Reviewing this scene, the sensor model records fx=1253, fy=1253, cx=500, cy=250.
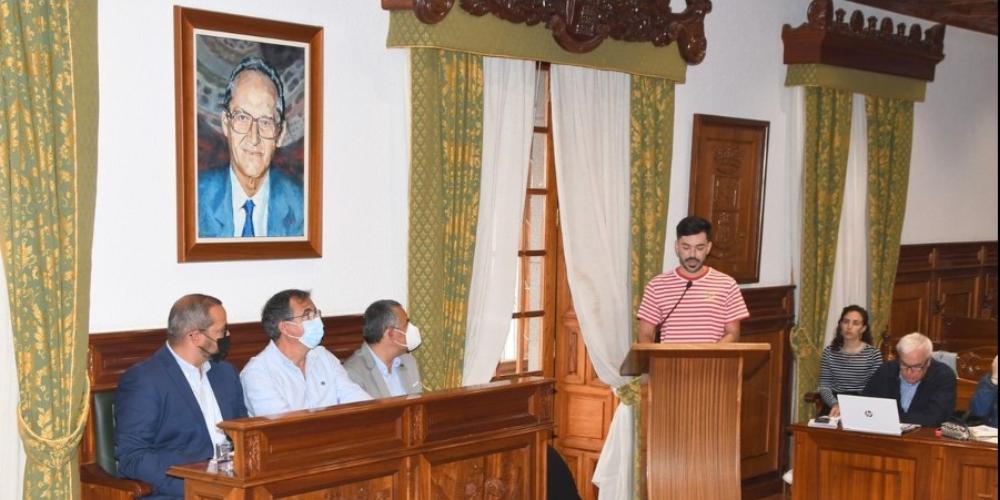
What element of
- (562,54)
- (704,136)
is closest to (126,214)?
(562,54)

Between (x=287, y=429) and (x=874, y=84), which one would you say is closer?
(x=287, y=429)

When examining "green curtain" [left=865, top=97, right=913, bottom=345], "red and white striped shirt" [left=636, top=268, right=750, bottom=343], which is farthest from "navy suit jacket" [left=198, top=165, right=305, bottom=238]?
"green curtain" [left=865, top=97, right=913, bottom=345]

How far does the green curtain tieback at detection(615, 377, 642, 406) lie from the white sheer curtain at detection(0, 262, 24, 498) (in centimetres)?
360

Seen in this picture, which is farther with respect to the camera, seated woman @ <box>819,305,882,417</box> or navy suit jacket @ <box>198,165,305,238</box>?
seated woman @ <box>819,305,882,417</box>

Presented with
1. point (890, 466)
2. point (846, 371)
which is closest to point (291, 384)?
point (890, 466)

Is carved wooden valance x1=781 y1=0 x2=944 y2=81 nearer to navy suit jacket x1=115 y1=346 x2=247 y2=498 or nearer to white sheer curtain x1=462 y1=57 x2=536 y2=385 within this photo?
white sheer curtain x1=462 y1=57 x2=536 y2=385

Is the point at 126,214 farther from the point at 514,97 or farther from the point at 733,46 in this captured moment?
the point at 733,46

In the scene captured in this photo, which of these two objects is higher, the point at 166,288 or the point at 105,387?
the point at 166,288

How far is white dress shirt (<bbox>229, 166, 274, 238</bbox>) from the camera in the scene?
550cm

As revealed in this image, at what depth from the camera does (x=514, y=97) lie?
21.4 feet

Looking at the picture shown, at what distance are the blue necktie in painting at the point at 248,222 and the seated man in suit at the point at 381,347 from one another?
2.05ft

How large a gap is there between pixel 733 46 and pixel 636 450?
9.02ft

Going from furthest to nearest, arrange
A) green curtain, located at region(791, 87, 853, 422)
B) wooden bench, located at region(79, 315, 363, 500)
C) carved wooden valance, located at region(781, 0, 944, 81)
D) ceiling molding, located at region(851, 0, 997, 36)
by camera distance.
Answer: ceiling molding, located at region(851, 0, 997, 36) → green curtain, located at region(791, 87, 853, 422) → carved wooden valance, located at region(781, 0, 944, 81) → wooden bench, located at region(79, 315, 363, 500)

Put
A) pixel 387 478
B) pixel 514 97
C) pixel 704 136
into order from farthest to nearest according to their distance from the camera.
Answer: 1. pixel 704 136
2. pixel 514 97
3. pixel 387 478
